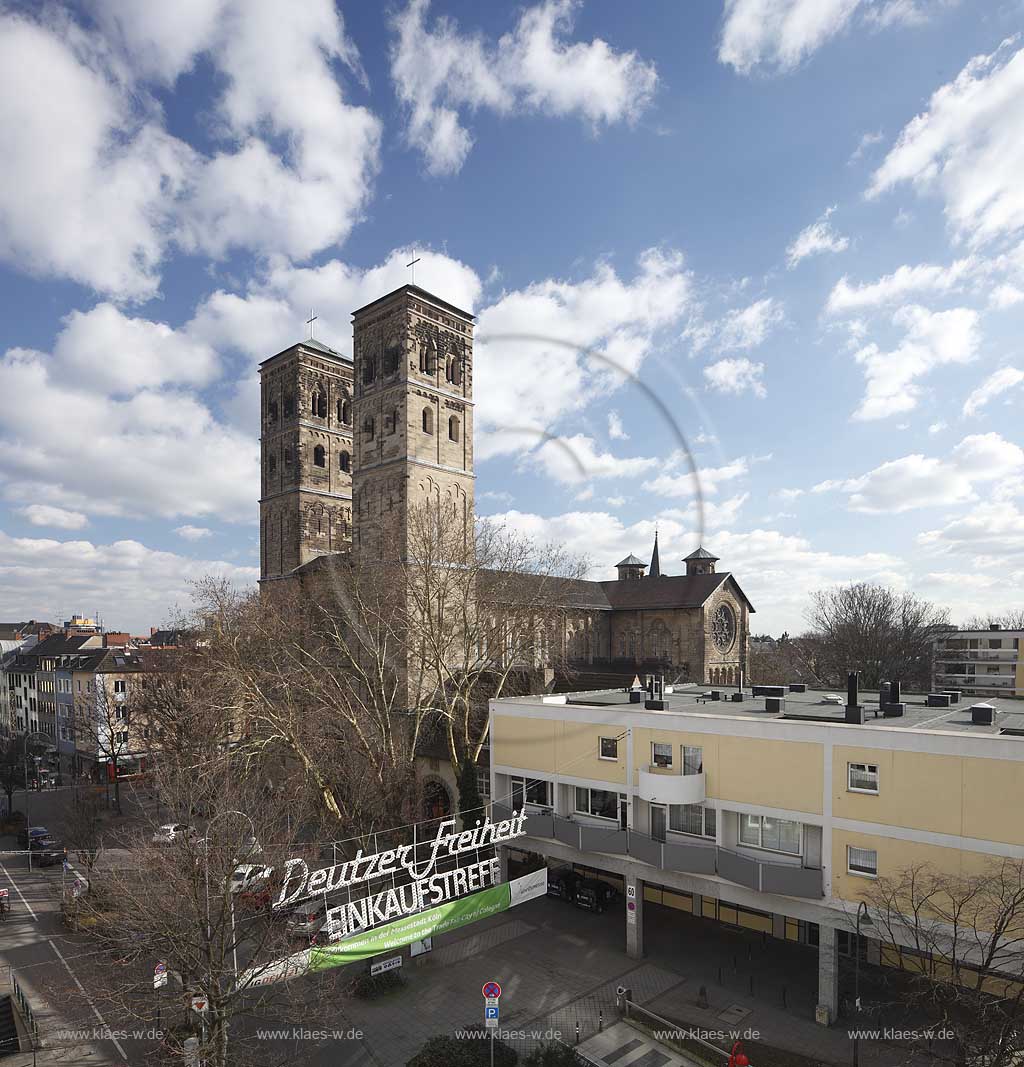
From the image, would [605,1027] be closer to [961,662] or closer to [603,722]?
[603,722]

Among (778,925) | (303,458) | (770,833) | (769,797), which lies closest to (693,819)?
(770,833)

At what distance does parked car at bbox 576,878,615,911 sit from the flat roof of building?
7.45m

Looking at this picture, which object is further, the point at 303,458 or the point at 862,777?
the point at 303,458

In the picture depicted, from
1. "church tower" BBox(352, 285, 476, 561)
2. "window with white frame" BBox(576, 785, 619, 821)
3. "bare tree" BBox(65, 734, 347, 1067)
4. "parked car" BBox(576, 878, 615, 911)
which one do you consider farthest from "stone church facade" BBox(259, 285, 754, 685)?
"bare tree" BBox(65, 734, 347, 1067)

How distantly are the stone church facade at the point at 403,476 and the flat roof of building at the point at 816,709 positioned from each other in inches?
617

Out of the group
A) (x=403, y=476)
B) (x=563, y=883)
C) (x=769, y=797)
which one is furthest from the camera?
(x=403, y=476)

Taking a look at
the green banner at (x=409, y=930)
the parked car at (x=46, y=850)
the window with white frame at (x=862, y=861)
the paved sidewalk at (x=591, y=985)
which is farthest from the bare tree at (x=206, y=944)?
the parked car at (x=46, y=850)

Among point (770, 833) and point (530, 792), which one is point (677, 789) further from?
point (530, 792)

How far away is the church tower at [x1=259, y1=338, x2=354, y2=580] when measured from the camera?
64250mm

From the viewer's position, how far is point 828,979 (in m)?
19.6

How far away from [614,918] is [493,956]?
5908 millimetres

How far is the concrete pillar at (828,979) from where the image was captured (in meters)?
19.5

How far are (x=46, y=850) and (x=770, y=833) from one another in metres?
38.7

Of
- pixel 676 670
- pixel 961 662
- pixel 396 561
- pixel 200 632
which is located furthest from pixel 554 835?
pixel 961 662
